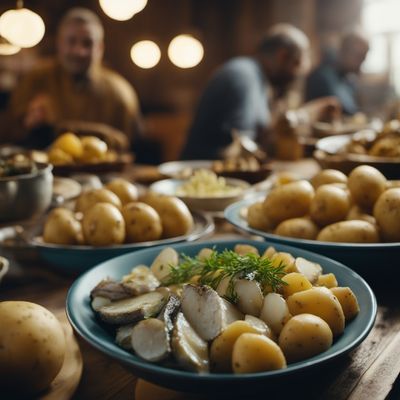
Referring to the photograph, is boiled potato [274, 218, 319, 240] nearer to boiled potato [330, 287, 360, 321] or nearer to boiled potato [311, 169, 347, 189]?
boiled potato [311, 169, 347, 189]

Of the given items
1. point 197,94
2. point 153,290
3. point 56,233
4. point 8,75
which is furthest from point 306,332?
point 197,94

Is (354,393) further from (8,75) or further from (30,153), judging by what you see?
(8,75)

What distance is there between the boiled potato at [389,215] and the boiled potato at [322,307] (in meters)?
0.42

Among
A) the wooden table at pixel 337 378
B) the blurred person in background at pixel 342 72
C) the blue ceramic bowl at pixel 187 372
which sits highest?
the blurred person in background at pixel 342 72

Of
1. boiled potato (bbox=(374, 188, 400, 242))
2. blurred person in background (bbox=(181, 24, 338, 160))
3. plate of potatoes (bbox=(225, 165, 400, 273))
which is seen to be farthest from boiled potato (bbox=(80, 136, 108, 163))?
blurred person in background (bbox=(181, 24, 338, 160))

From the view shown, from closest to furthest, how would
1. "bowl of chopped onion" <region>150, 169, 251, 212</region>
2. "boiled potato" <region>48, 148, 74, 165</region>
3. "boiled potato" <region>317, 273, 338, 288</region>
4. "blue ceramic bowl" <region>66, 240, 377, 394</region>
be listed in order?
1. "blue ceramic bowl" <region>66, 240, 377, 394</region>
2. "boiled potato" <region>317, 273, 338, 288</region>
3. "bowl of chopped onion" <region>150, 169, 251, 212</region>
4. "boiled potato" <region>48, 148, 74, 165</region>

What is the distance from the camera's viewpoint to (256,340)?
0.69m

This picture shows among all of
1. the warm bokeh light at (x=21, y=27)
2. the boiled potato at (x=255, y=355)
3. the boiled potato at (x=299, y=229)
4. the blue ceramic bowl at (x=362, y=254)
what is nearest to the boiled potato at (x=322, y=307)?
the boiled potato at (x=255, y=355)

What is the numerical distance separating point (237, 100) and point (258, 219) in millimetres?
2856

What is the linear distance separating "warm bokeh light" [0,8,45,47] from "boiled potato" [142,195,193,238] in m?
3.21

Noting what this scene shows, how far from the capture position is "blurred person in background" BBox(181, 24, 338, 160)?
4.11m

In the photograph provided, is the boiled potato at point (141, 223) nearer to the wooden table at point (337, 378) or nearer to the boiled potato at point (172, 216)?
the boiled potato at point (172, 216)

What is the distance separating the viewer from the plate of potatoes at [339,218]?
3.73 feet

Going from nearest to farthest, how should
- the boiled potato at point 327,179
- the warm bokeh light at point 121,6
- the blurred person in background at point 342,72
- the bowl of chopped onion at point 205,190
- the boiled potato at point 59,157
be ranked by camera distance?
1. the boiled potato at point 327,179
2. the bowl of chopped onion at point 205,190
3. the boiled potato at point 59,157
4. the warm bokeh light at point 121,6
5. the blurred person in background at point 342,72
